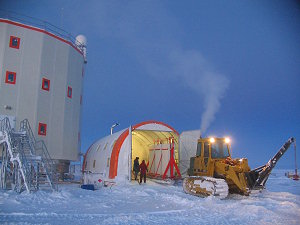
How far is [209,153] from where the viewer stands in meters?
15.8

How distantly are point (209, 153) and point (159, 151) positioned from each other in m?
8.61

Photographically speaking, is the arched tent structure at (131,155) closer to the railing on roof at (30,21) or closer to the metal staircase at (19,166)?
the metal staircase at (19,166)

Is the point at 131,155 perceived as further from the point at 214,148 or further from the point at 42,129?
the point at 42,129

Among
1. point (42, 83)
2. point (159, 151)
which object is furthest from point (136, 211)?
point (42, 83)

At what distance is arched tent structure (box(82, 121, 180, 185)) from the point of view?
19.3m

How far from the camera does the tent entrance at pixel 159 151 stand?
2108 cm

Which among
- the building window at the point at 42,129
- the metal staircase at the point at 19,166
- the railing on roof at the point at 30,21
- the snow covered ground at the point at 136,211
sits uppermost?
the railing on roof at the point at 30,21

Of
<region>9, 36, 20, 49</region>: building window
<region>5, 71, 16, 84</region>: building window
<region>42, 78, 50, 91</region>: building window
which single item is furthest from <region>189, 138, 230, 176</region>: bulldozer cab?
<region>9, 36, 20, 49</region>: building window

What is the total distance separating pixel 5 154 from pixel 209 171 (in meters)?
11.4

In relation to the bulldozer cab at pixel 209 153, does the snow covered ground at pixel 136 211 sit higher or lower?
lower

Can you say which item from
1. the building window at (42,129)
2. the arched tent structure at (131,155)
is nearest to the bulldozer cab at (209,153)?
the arched tent structure at (131,155)

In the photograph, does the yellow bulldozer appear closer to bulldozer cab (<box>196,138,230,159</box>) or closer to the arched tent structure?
bulldozer cab (<box>196,138,230,159</box>)

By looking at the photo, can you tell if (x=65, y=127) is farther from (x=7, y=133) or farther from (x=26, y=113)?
(x=7, y=133)

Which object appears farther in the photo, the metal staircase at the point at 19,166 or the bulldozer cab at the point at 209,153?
the bulldozer cab at the point at 209,153
